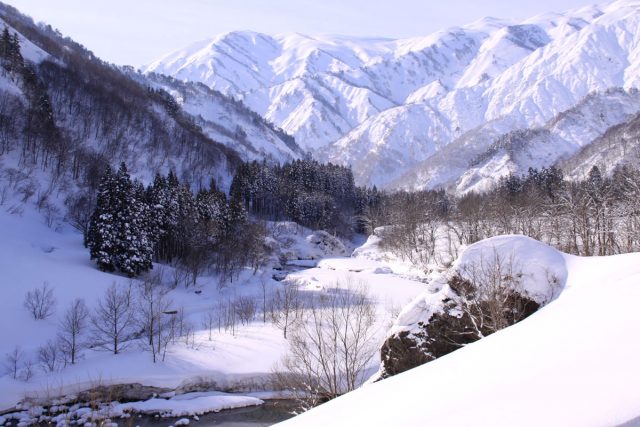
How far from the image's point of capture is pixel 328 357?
19188 mm

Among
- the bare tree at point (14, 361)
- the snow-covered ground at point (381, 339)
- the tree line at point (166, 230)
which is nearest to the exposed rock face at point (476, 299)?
the snow-covered ground at point (381, 339)

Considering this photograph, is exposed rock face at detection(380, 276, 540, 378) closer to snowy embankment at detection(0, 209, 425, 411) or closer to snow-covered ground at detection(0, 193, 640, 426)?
snow-covered ground at detection(0, 193, 640, 426)

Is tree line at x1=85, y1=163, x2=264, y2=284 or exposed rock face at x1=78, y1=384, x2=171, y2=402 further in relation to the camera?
tree line at x1=85, y1=163, x2=264, y2=284

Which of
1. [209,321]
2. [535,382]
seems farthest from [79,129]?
[535,382]

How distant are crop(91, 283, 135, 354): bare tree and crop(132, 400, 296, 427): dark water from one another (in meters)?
8.59

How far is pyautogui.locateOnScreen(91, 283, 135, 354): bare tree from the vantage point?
3469 centimetres

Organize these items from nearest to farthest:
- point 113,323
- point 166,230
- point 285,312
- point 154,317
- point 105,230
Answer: point 113,323
point 154,317
point 285,312
point 105,230
point 166,230

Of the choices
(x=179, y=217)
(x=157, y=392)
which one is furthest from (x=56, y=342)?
(x=179, y=217)

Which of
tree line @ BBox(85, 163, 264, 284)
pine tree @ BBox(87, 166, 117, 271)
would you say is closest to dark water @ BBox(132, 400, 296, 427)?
tree line @ BBox(85, 163, 264, 284)

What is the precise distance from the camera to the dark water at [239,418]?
85.1ft

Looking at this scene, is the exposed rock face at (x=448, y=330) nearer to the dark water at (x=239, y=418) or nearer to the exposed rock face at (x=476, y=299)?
the exposed rock face at (x=476, y=299)

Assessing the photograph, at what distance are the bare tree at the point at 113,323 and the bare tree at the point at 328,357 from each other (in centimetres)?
1333

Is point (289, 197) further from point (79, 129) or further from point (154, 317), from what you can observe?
point (154, 317)

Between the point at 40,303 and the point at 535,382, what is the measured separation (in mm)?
42013
